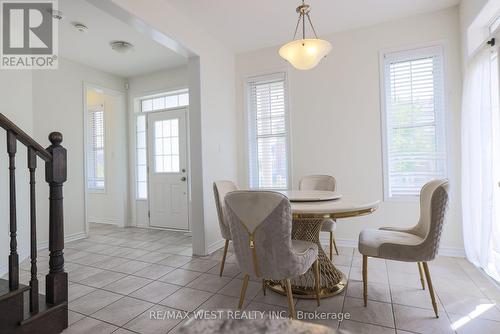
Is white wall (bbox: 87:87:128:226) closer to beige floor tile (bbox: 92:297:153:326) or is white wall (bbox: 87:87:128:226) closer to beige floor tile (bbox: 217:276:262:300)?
beige floor tile (bbox: 92:297:153:326)

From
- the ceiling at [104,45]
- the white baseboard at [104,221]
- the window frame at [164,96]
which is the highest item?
the ceiling at [104,45]

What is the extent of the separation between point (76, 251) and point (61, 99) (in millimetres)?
2213

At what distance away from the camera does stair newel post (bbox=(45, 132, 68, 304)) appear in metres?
1.76

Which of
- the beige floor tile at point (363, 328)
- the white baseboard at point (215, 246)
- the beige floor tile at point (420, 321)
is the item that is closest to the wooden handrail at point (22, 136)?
the white baseboard at point (215, 246)

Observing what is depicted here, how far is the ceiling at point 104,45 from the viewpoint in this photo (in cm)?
297

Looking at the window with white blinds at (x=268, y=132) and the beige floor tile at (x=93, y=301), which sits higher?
the window with white blinds at (x=268, y=132)

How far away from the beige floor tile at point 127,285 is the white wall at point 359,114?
7.46ft

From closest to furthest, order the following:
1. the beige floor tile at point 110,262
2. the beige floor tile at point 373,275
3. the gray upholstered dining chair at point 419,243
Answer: the gray upholstered dining chair at point 419,243, the beige floor tile at point 373,275, the beige floor tile at point 110,262

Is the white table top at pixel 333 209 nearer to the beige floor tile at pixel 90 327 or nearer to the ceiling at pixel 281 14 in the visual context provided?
the beige floor tile at pixel 90 327

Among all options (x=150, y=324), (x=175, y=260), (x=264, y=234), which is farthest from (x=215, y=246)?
(x=264, y=234)

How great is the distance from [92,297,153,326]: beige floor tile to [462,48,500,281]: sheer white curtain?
300 cm

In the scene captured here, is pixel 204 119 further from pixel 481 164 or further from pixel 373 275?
pixel 481 164

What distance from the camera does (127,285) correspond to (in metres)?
2.46

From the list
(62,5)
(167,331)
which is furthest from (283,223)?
(62,5)
